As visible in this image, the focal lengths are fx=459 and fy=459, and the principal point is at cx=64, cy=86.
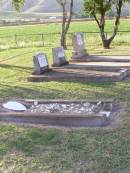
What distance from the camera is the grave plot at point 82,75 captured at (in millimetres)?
11531

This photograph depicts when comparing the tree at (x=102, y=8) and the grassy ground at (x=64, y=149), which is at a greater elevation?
the tree at (x=102, y=8)

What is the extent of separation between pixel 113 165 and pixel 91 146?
0.75 m

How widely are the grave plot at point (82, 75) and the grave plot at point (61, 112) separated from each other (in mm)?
2775

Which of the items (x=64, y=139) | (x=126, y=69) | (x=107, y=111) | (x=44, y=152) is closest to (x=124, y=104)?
(x=107, y=111)

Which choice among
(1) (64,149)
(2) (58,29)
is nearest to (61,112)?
(1) (64,149)

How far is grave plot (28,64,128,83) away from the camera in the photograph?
11.5 metres

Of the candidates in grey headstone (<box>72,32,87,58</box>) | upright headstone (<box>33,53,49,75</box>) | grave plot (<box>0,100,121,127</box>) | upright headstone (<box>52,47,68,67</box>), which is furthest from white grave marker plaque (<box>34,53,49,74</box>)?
grave plot (<box>0,100,121,127</box>)

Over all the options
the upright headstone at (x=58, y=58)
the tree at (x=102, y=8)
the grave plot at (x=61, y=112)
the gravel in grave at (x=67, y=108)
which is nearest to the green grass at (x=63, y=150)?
the grave plot at (x=61, y=112)

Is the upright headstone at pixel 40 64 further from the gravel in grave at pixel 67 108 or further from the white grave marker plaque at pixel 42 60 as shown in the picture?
the gravel in grave at pixel 67 108

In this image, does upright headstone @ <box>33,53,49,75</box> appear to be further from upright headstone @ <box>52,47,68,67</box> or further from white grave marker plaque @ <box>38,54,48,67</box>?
upright headstone @ <box>52,47,68,67</box>

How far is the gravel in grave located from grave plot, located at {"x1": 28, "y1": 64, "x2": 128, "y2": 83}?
3.01 meters

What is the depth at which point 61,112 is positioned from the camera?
8.00m

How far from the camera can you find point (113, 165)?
597 cm

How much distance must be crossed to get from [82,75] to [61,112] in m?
3.92
